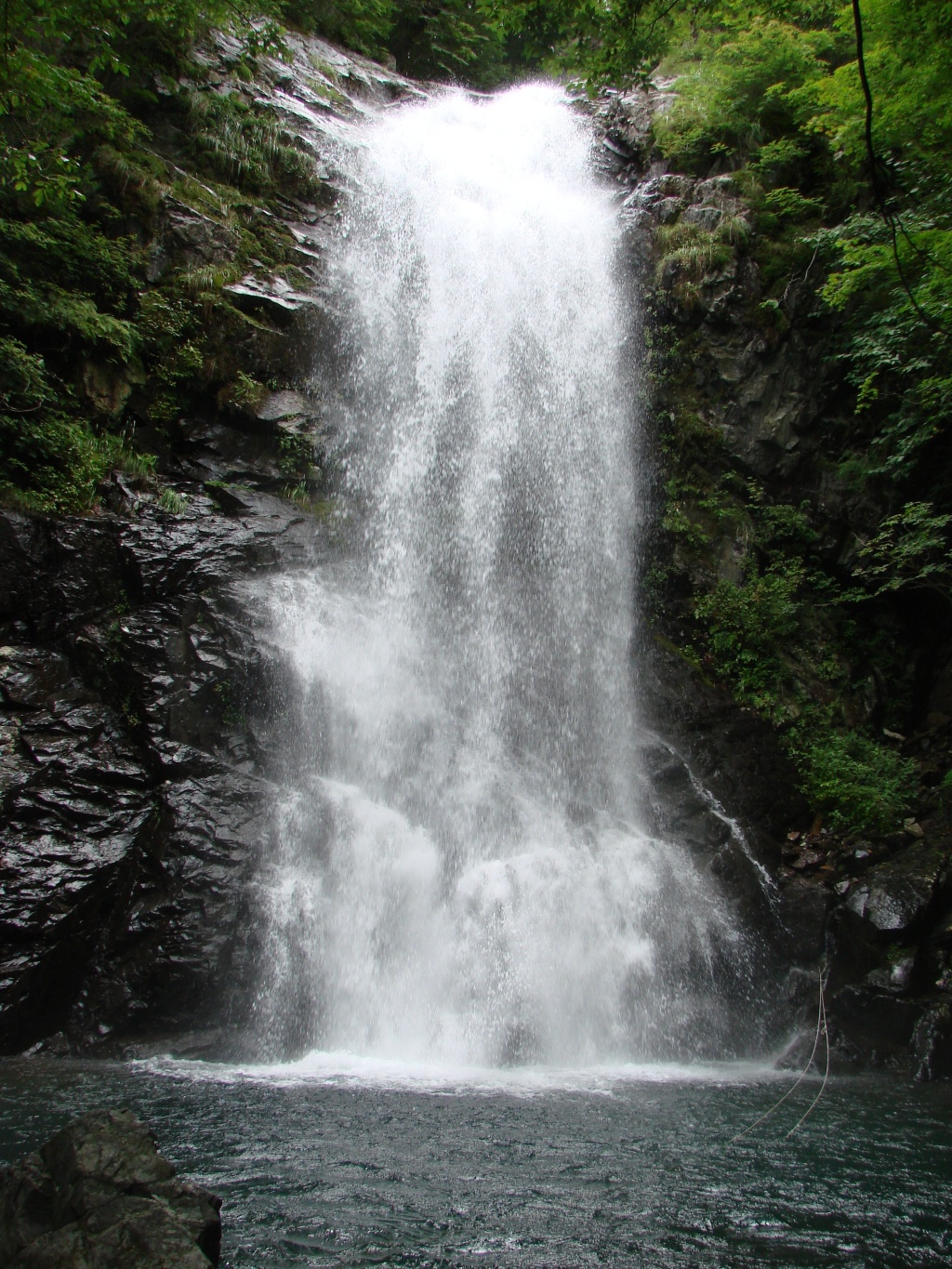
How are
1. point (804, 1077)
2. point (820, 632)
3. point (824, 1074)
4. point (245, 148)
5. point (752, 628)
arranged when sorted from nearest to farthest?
1. point (804, 1077)
2. point (824, 1074)
3. point (752, 628)
4. point (820, 632)
5. point (245, 148)

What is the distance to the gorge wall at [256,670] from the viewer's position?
23.0ft

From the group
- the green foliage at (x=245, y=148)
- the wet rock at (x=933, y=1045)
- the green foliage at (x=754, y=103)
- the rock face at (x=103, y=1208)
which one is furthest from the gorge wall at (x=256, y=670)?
the rock face at (x=103, y=1208)

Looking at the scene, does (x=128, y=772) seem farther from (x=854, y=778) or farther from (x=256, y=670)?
(x=854, y=778)

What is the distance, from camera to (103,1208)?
2758mm

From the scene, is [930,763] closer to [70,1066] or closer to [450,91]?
[70,1066]

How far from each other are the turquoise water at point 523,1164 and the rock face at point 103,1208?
19.1 inches

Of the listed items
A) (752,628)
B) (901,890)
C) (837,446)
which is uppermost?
(837,446)

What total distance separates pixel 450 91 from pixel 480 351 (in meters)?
12.2

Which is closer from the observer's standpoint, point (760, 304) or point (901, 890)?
point (901, 890)

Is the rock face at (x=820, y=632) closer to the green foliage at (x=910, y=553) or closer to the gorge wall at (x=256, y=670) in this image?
the gorge wall at (x=256, y=670)

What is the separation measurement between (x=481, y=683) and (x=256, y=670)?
3.03 m

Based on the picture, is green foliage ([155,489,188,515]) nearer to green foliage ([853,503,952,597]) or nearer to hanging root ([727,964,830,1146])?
hanging root ([727,964,830,1146])

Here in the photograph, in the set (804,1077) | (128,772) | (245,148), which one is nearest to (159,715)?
(128,772)

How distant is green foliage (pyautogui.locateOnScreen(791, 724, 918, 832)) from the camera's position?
9438 millimetres
